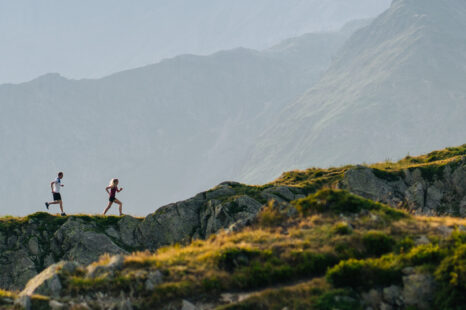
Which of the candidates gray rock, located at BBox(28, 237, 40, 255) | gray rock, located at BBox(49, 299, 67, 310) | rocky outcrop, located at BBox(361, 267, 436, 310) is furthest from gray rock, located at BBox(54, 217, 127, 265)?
rocky outcrop, located at BBox(361, 267, 436, 310)

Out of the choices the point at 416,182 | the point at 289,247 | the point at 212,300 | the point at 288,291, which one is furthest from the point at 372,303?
the point at 416,182

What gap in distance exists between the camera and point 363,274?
1402 centimetres

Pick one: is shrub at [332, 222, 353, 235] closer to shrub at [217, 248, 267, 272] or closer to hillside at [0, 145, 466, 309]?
hillside at [0, 145, 466, 309]

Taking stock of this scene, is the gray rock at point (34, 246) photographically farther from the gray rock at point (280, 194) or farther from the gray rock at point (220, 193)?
the gray rock at point (280, 194)

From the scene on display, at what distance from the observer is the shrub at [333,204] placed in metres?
18.6

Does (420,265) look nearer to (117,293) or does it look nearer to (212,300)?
(212,300)

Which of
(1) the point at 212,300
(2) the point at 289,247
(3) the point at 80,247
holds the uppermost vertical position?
(3) the point at 80,247

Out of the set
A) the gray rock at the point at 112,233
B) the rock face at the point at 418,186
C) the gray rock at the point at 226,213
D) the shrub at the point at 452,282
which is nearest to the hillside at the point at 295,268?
the shrub at the point at 452,282

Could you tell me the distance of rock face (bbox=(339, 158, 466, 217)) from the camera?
3206 centimetres

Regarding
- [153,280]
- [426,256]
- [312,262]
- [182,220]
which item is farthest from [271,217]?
[182,220]

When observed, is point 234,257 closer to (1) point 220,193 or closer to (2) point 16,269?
(1) point 220,193

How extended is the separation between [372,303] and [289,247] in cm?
365

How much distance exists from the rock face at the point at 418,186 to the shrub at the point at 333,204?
13.1m

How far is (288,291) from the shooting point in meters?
13.7
